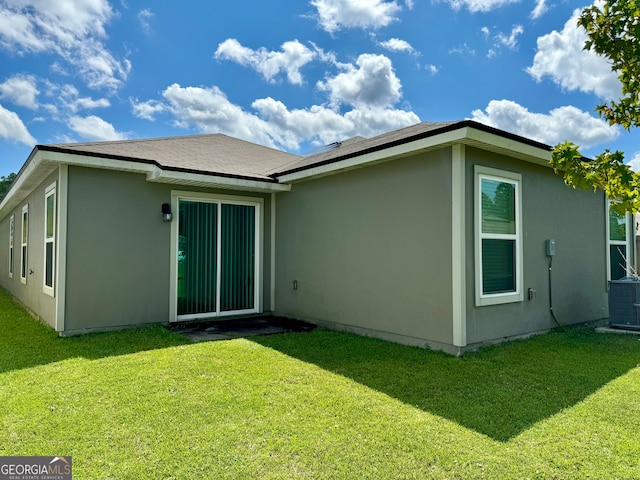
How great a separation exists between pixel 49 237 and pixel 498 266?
8.05 meters

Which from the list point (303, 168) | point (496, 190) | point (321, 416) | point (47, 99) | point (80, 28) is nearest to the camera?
point (321, 416)

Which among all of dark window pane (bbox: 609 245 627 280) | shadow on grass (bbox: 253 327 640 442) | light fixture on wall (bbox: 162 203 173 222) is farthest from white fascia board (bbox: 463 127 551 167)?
light fixture on wall (bbox: 162 203 173 222)

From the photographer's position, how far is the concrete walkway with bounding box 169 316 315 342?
682 cm

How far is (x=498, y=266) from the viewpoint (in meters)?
6.06

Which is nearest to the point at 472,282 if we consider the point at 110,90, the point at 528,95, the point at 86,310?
the point at 86,310

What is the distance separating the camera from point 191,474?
2.57 meters

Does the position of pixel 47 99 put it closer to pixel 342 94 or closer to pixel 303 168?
pixel 342 94

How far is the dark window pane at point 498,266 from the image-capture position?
5.87 m

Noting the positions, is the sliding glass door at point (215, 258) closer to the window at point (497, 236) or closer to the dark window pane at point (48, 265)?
the dark window pane at point (48, 265)

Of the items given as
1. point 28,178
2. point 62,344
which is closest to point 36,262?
point 28,178

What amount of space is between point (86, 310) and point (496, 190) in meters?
7.03

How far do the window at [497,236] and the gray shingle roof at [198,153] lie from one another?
448 centimetres

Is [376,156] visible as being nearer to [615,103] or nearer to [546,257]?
[546,257]

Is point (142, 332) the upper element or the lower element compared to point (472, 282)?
lower
